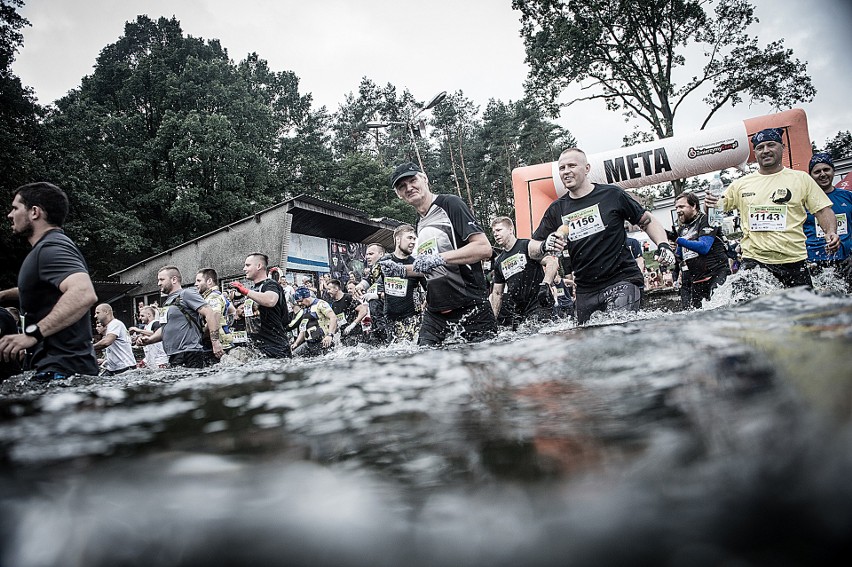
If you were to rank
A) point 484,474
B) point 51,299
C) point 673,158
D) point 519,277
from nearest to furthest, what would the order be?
point 484,474 < point 51,299 < point 519,277 < point 673,158

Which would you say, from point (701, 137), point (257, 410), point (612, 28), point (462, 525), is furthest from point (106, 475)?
point (612, 28)

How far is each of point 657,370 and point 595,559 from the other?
61 cm

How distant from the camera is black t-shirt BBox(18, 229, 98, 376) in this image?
3.09 metres

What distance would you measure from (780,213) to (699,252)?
1279mm

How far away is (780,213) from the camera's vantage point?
4.43 metres

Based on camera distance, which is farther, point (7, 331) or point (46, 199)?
point (7, 331)

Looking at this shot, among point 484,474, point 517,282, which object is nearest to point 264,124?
point 517,282

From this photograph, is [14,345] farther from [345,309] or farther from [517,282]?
[345,309]

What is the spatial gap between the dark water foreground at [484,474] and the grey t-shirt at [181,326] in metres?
5.37

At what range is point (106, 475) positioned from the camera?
2.18ft

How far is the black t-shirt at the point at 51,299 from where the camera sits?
3088 millimetres

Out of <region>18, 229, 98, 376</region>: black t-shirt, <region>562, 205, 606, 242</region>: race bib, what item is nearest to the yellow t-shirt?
<region>562, 205, 606, 242</region>: race bib

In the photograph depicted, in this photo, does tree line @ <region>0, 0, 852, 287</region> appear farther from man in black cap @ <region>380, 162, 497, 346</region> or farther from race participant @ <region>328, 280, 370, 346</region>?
man in black cap @ <region>380, 162, 497, 346</region>

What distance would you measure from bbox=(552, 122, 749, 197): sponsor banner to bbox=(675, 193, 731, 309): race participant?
18.2 ft
